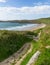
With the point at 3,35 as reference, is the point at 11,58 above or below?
below

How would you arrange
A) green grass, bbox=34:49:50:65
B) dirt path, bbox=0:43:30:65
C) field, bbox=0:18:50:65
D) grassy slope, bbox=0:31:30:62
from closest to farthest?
green grass, bbox=34:49:50:65 → field, bbox=0:18:50:65 → dirt path, bbox=0:43:30:65 → grassy slope, bbox=0:31:30:62

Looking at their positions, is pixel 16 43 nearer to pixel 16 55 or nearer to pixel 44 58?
pixel 16 55

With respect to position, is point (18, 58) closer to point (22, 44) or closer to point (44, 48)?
point (44, 48)

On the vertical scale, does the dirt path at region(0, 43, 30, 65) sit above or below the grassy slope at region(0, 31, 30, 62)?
below

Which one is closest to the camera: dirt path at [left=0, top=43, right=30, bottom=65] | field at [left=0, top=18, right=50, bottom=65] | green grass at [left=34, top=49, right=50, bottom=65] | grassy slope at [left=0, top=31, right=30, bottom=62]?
green grass at [left=34, top=49, right=50, bottom=65]

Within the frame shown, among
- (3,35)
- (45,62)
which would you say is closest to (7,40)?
(3,35)

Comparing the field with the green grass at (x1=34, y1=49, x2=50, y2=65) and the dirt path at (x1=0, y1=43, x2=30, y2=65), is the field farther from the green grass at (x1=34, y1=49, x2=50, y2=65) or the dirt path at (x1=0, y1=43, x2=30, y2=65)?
the dirt path at (x1=0, y1=43, x2=30, y2=65)

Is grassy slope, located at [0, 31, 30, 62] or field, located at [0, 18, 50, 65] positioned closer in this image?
field, located at [0, 18, 50, 65]

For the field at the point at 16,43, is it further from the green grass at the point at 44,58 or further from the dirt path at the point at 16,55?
the dirt path at the point at 16,55

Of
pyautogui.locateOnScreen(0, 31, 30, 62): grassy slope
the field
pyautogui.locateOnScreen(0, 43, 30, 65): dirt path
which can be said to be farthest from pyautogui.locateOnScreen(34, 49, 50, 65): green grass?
pyautogui.locateOnScreen(0, 31, 30, 62): grassy slope

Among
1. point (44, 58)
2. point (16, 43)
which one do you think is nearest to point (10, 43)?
point (16, 43)

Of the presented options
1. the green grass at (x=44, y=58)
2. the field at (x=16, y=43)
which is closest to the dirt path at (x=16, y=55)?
the field at (x=16, y=43)
